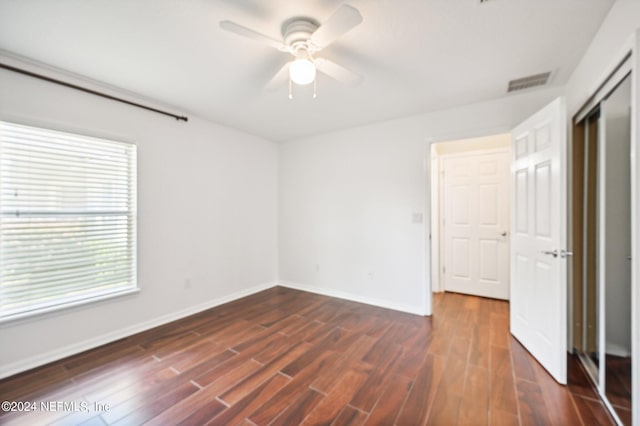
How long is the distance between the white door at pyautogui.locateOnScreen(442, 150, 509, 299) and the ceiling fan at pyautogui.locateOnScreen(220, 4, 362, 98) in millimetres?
3037

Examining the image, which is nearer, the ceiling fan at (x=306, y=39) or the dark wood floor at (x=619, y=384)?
the ceiling fan at (x=306, y=39)

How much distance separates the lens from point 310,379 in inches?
78.2

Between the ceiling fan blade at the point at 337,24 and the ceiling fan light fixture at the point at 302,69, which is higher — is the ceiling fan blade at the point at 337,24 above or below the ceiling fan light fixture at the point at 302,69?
above

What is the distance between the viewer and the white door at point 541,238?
6.33 ft

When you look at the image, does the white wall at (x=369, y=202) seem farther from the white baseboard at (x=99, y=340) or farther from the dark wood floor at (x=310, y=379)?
the white baseboard at (x=99, y=340)

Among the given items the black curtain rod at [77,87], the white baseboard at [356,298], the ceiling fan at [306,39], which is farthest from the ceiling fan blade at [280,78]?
the white baseboard at [356,298]

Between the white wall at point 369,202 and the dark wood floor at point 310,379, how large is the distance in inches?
29.9

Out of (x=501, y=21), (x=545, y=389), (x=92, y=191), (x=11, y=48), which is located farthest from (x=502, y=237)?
(x=11, y=48)

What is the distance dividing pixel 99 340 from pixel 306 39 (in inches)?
126

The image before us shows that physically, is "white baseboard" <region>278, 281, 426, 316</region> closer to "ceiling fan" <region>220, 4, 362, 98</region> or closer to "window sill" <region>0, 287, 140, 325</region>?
"window sill" <region>0, 287, 140, 325</region>

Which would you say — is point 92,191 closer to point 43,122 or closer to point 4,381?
point 43,122

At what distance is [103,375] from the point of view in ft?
6.71

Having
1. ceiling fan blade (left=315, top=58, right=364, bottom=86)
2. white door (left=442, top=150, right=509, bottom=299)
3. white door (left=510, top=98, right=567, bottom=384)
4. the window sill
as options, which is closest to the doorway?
white door (left=442, top=150, right=509, bottom=299)

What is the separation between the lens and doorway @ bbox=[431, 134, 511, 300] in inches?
151
